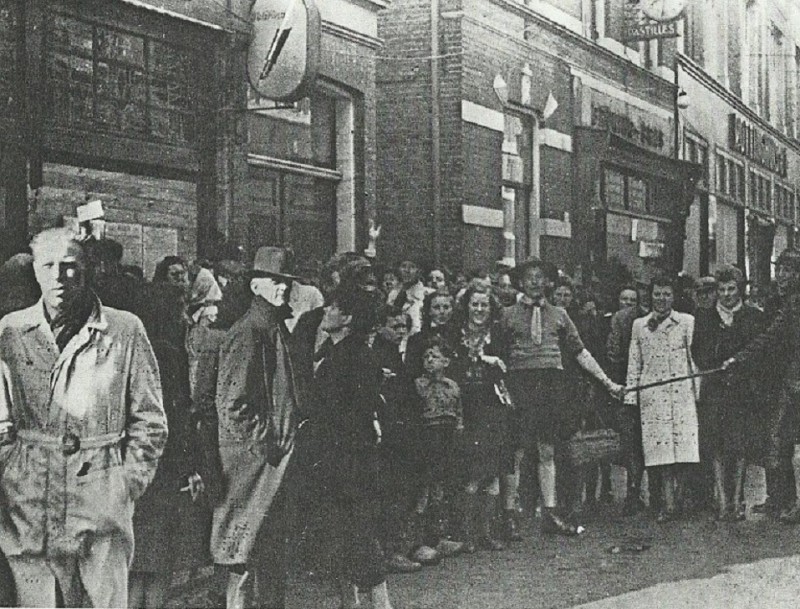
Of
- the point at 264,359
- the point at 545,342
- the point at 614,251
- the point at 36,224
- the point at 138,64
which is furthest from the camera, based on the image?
the point at 614,251

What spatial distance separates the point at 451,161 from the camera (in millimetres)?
8078

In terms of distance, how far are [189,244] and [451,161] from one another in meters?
2.17

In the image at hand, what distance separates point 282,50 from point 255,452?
2.43 meters

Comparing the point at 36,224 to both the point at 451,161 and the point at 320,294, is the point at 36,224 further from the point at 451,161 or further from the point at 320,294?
the point at 451,161

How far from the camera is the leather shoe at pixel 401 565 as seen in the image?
244 inches

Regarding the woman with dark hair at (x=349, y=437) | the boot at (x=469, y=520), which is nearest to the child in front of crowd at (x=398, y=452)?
the boot at (x=469, y=520)

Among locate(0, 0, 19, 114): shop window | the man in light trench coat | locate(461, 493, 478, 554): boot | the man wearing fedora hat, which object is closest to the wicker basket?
locate(461, 493, 478, 554): boot

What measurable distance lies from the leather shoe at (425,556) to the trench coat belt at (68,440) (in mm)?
2032

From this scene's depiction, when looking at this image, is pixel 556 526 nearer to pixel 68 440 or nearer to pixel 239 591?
pixel 239 591

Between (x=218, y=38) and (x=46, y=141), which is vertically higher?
(x=218, y=38)

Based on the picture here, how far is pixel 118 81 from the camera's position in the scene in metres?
6.49

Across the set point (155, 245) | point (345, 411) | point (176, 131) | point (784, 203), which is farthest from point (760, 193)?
point (155, 245)

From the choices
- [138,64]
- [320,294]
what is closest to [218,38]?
[138,64]

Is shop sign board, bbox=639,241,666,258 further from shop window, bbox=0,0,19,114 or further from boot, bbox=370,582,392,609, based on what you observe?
shop window, bbox=0,0,19,114
